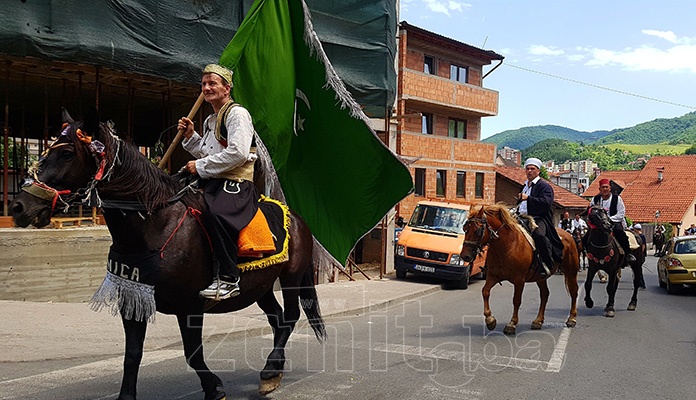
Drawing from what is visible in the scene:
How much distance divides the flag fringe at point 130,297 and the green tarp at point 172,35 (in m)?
7.42

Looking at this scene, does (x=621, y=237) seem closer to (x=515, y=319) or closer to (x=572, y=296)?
(x=572, y=296)

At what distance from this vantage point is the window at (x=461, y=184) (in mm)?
34188

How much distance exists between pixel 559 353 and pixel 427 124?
1018 inches

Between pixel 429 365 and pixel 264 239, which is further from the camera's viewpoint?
pixel 429 365

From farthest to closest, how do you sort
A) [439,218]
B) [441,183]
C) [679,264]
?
[441,183] → [439,218] → [679,264]

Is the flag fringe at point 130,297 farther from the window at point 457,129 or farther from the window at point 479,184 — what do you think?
the window at point 479,184

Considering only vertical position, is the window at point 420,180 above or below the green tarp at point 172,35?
below

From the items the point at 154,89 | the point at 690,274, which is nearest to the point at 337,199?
the point at 154,89

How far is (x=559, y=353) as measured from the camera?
812 cm

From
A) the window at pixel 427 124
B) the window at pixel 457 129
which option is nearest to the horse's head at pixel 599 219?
the window at pixel 427 124

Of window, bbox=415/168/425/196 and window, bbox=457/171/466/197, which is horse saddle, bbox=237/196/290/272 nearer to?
window, bbox=415/168/425/196

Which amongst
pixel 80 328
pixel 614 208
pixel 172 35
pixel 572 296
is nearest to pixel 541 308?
pixel 572 296

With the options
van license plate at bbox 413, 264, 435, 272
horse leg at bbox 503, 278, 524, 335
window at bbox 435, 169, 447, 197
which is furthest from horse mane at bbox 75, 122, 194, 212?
window at bbox 435, 169, 447, 197

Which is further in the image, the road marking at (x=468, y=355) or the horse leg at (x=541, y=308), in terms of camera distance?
the horse leg at (x=541, y=308)
